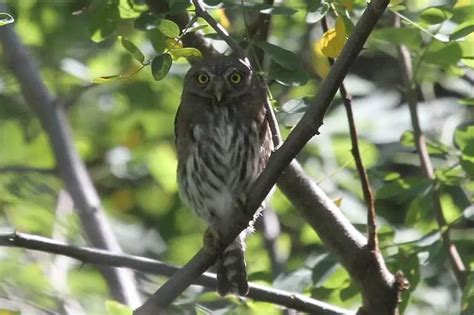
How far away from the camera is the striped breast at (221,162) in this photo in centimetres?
466

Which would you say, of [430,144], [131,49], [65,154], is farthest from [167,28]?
[65,154]

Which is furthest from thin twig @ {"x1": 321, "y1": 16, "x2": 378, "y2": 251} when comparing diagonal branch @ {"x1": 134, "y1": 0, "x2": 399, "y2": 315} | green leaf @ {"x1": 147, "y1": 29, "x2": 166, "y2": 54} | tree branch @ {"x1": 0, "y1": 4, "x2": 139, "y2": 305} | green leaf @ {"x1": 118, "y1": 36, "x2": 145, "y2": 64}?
tree branch @ {"x1": 0, "y1": 4, "x2": 139, "y2": 305}

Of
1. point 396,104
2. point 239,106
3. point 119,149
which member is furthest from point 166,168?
point 239,106

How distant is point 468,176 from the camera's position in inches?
180

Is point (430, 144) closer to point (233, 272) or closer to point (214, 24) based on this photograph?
point (233, 272)

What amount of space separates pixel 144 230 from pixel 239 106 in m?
2.48

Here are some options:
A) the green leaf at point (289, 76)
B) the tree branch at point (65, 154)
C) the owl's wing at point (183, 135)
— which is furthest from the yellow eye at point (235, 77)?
the tree branch at point (65, 154)

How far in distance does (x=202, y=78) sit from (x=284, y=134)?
2.19ft

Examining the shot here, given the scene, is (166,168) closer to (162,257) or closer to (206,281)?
(162,257)

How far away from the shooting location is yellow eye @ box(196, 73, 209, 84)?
4.84 meters

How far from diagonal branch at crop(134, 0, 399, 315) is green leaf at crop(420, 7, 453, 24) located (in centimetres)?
75

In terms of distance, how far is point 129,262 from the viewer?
13.9 feet

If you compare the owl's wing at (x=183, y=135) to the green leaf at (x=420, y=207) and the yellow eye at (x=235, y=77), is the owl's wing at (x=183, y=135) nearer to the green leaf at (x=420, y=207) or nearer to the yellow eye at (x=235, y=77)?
the yellow eye at (x=235, y=77)

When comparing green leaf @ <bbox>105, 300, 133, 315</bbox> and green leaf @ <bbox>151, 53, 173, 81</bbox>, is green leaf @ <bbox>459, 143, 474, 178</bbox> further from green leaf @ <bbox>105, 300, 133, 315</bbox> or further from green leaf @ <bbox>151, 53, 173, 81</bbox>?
green leaf @ <bbox>105, 300, 133, 315</bbox>
